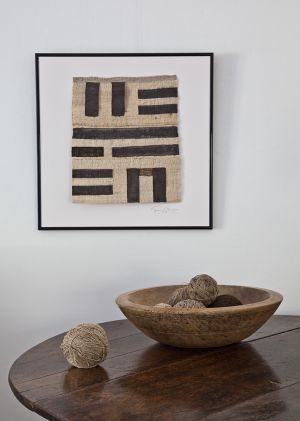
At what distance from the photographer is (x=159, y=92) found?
2.05 metres

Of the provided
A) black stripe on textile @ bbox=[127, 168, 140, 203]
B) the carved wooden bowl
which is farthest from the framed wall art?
the carved wooden bowl

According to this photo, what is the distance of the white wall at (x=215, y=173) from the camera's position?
2.07m

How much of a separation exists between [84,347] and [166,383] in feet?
0.72

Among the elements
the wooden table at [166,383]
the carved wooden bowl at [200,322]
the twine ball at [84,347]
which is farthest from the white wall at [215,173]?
the twine ball at [84,347]

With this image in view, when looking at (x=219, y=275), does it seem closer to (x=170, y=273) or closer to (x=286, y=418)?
(x=170, y=273)

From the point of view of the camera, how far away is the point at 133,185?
2051 mm

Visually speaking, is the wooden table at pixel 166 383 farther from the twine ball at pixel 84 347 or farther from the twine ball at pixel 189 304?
the twine ball at pixel 189 304

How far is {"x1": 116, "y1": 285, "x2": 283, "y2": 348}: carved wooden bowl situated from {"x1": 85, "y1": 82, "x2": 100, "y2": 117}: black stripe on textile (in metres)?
0.78

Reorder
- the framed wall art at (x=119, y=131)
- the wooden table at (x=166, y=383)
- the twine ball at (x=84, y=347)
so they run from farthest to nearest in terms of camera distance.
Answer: the framed wall art at (x=119, y=131), the twine ball at (x=84, y=347), the wooden table at (x=166, y=383)

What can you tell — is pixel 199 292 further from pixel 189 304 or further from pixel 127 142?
pixel 127 142

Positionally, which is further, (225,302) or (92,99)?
(92,99)

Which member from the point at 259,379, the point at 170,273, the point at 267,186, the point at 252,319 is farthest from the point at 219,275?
the point at 259,379

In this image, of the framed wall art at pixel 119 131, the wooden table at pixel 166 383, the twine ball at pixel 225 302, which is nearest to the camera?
the wooden table at pixel 166 383
